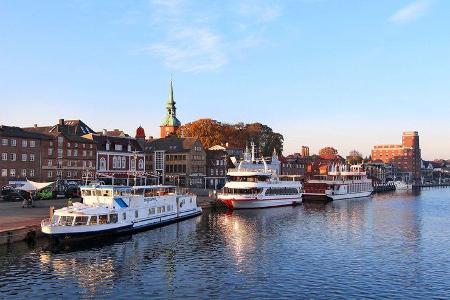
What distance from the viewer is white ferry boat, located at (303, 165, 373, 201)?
12369 cm

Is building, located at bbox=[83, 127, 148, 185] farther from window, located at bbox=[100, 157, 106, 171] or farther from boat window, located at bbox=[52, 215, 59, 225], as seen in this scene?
boat window, located at bbox=[52, 215, 59, 225]

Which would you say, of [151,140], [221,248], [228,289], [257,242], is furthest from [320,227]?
[151,140]

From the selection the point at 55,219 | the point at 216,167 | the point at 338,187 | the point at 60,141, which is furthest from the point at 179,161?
the point at 55,219

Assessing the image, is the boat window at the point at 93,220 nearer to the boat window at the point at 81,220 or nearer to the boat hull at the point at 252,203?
the boat window at the point at 81,220

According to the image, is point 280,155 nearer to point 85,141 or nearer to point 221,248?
point 85,141

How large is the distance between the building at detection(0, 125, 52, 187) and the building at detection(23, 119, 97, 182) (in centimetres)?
121

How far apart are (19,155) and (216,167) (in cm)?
6014

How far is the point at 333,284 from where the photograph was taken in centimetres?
3591

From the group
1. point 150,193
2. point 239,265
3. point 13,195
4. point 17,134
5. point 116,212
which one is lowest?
point 239,265

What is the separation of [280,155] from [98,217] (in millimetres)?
132809

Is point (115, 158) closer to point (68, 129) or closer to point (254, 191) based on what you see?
point (68, 129)

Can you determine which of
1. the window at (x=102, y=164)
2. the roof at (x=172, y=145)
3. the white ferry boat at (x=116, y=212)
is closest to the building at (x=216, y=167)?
the roof at (x=172, y=145)

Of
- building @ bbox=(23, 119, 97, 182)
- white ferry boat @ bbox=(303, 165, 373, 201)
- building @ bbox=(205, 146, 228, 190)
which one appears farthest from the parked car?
white ferry boat @ bbox=(303, 165, 373, 201)

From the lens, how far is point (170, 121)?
184 meters
